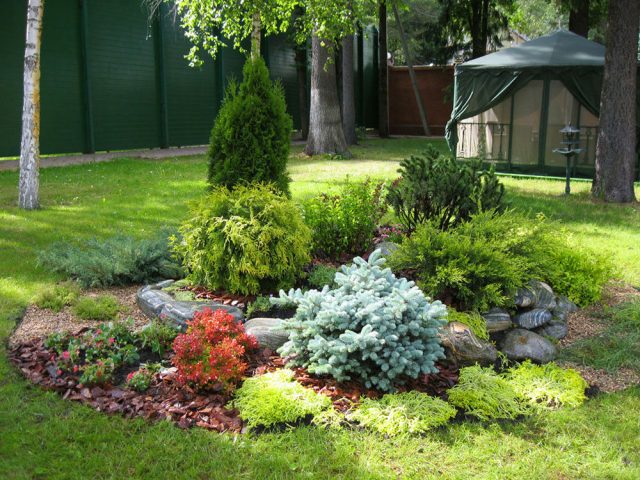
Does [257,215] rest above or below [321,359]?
above

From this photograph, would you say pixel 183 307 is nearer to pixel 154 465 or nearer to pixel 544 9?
pixel 154 465

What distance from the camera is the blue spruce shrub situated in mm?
4016

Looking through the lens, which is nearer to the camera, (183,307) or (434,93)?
(183,307)

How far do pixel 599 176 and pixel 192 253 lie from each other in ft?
26.0

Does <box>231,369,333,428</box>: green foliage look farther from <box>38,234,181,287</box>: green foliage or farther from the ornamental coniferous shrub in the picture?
the ornamental coniferous shrub

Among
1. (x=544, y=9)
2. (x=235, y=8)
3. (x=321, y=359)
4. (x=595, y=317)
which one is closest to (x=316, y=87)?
(x=235, y=8)

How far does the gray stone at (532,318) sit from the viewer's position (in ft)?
16.8

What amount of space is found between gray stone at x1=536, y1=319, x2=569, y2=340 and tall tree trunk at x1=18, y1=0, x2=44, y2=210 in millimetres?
7216

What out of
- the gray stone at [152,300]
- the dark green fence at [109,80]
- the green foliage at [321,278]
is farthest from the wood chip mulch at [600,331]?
the dark green fence at [109,80]

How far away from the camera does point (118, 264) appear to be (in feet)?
20.0

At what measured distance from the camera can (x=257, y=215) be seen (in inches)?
212

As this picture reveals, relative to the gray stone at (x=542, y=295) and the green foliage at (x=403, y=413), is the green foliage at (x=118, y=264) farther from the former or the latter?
the gray stone at (x=542, y=295)

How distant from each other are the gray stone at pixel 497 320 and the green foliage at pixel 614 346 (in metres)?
0.44

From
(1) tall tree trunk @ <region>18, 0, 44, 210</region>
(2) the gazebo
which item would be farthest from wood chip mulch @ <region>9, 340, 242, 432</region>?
(2) the gazebo
